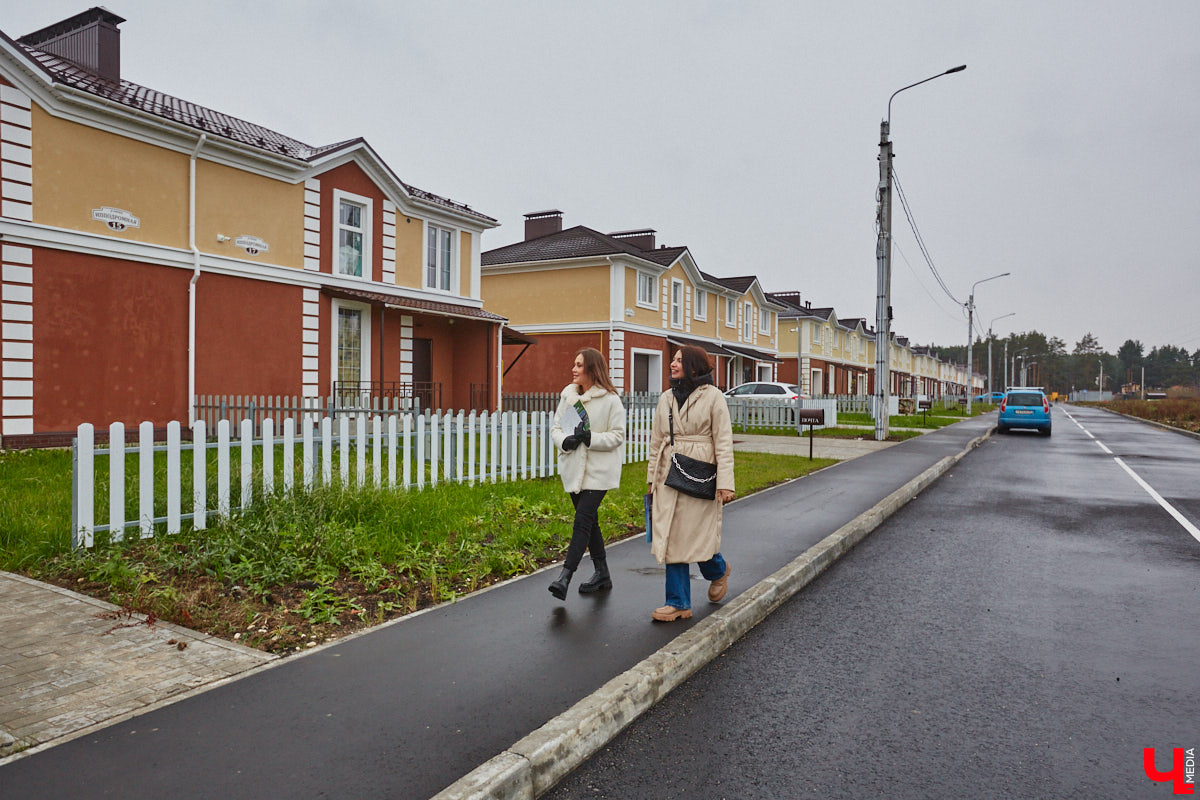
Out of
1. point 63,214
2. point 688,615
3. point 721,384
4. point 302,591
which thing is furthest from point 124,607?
point 721,384

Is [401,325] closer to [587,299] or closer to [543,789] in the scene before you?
[587,299]

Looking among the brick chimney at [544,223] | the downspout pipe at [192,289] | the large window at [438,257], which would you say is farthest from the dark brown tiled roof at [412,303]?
the brick chimney at [544,223]

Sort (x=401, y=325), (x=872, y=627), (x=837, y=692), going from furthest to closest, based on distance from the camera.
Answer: (x=401, y=325) < (x=872, y=627) < (x=837, y=692)

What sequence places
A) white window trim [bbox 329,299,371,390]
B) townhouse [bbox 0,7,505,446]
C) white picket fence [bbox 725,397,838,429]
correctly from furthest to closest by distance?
1. white picket fence [bbox 725,397,838,429]
2. white window trim [bbox 329,299,371,390]
3. townhouse [bbox 0,7,505,446]

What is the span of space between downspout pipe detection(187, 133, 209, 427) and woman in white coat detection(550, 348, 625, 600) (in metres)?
12.1

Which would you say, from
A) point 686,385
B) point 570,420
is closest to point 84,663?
point 570,420

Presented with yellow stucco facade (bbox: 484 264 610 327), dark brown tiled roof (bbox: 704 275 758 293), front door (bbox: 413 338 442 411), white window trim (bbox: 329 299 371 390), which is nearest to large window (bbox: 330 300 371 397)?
white window trim (bbox: 329 299 371 390)

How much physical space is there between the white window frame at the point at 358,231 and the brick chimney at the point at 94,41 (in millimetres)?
5032

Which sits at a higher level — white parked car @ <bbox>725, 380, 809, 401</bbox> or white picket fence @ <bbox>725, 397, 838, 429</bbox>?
white parked car @ <bbox>725, 380, 809, 401</bbox>

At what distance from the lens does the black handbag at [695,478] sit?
4.55 meters

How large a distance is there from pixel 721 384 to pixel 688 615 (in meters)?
32.5

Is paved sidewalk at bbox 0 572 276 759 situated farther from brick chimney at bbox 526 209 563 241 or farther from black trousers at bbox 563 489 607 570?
brick chimney at bbox 526 209 563 241

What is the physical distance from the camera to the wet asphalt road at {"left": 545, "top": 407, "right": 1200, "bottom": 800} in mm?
2959

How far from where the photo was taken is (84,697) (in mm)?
3373
